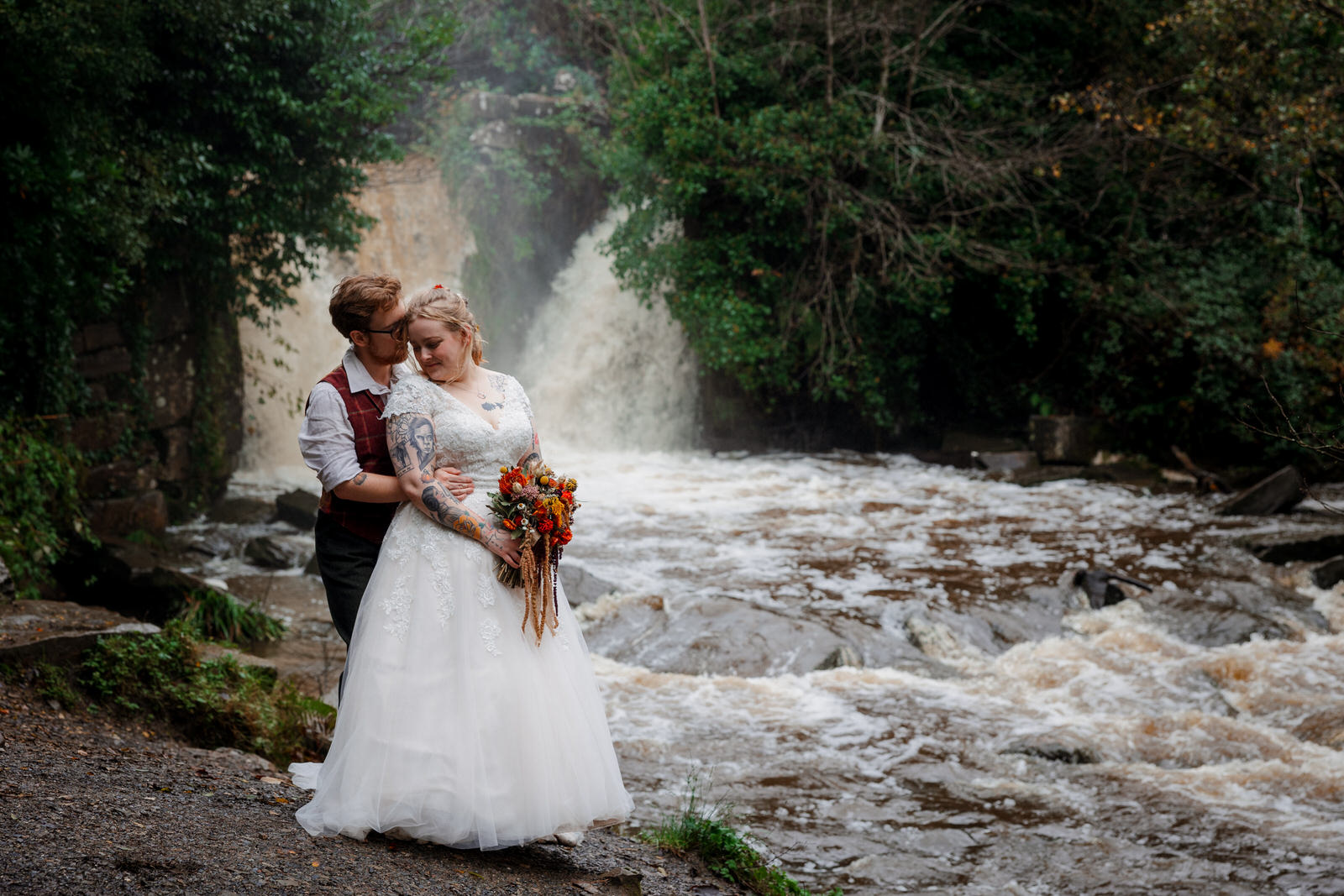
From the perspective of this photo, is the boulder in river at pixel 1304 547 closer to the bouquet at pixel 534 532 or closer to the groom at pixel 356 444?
the bouquet at pixel 534 532

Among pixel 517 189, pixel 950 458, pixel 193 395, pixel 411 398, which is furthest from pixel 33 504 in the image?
pixel 517 189

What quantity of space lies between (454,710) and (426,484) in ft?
2.31

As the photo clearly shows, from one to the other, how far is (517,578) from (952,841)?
2.74 meters

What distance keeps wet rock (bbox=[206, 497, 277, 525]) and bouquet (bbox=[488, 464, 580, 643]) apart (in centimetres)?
879

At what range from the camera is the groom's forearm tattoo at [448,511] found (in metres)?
3.17

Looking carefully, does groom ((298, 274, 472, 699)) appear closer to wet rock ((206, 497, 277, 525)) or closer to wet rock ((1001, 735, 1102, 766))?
wet rock ((1001, 735, 1102, 766))

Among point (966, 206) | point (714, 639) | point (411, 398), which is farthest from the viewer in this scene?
point (966, 206)

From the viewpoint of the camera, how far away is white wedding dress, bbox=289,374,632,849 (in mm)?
2992

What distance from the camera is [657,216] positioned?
1516cm

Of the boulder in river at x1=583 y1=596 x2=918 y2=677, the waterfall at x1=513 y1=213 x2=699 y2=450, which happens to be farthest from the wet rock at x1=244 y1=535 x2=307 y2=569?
the waterfall at x1=513 y1=213 x2=699 y2=450

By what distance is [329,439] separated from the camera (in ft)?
10.8

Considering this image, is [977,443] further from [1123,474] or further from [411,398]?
[411,398]

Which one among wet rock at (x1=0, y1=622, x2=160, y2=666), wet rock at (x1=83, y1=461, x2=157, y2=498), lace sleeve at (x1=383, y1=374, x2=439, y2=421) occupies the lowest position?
wet rock at (x1=0, y1=622, x2=160, y2=666)

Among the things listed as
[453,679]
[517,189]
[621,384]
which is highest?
[517,189]
